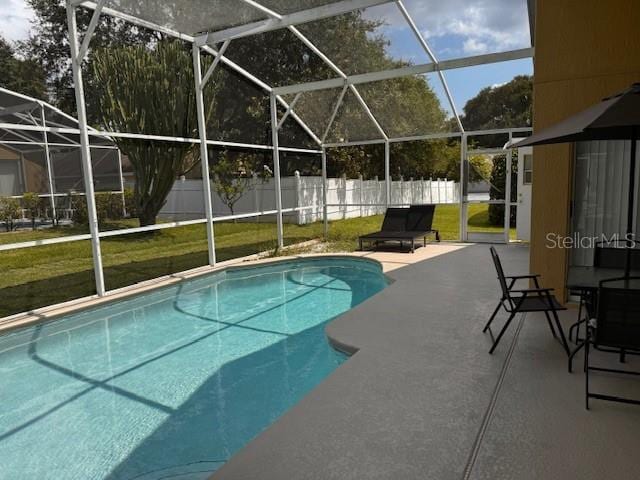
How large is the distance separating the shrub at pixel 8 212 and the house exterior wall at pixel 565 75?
8.65 meters

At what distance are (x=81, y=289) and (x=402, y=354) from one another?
6283 millimetres

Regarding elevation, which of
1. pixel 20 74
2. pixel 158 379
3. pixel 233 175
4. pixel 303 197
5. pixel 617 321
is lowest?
pixel 158 379

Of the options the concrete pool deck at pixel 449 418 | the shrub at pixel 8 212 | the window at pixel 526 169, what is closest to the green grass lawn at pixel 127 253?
the shrub at pixel 8 212

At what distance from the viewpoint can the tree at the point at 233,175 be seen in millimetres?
12297

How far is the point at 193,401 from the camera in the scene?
4.10 m

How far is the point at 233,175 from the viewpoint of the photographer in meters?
14.0

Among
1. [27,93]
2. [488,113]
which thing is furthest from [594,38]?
[27,93]

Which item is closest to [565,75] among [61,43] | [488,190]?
[488,190]

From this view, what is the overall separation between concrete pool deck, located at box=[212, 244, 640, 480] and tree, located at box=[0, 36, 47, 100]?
7.39 m

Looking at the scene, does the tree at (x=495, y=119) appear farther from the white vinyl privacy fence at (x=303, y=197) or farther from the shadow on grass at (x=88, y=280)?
the shadow on grass at (x=88, y=280)

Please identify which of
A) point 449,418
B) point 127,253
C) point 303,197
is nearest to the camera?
point 449,418

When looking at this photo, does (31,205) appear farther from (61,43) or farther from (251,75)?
(251,75)

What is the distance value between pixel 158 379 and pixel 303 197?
11.4 metres

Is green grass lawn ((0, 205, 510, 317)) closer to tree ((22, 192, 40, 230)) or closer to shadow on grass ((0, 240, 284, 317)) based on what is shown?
shadow on grass ((0, 240, 284, 317))
